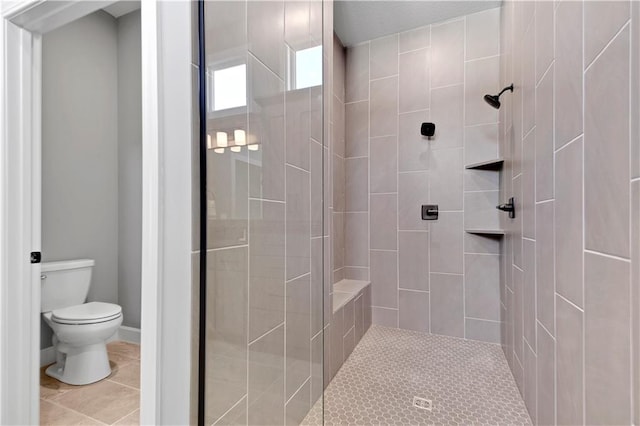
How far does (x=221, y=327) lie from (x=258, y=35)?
80 cm

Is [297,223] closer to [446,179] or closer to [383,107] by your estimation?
[446,179]

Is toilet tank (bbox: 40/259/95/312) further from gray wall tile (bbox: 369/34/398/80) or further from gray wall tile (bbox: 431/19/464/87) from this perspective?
gray wall tile (bbox: 431/19/464/87)

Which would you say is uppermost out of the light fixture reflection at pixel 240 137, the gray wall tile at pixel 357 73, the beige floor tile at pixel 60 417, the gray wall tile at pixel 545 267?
the gray wall tile at pixel 357 73

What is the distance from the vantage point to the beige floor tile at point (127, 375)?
1.53 metres

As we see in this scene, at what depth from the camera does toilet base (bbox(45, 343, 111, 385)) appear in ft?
5.08

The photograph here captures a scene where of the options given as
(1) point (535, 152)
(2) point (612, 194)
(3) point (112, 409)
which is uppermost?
(1) point (535, 152)

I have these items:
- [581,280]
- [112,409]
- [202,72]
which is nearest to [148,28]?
[202,72]

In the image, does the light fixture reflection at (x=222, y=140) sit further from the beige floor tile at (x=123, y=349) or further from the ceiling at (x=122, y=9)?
the beige floor tile at (x=123, y=349)

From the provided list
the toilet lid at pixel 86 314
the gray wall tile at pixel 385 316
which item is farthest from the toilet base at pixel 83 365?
the gray wall tile at pixel 385 316

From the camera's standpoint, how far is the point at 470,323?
2002 millimetres

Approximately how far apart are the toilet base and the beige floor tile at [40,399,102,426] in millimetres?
193

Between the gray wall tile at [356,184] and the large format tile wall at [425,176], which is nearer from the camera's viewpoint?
the large format tile wall at [425,176]

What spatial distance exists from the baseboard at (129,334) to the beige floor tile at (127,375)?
1.17ft

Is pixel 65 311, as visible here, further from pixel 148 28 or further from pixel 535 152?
pixel 535 152
